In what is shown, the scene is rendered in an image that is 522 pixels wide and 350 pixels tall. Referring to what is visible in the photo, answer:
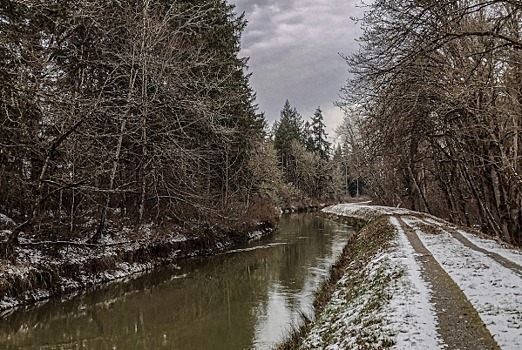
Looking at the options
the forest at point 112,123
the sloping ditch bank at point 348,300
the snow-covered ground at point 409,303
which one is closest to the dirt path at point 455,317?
the snow-covered ground at point 409,303

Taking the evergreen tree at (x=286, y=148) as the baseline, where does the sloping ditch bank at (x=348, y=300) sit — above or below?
below

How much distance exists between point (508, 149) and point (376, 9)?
26.6 feet

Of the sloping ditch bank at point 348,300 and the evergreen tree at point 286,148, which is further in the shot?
the evergreen tree at point 286,148

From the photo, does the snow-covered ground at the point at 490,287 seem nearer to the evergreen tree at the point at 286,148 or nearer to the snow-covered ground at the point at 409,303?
the snow-covered ground at the point at 409,303

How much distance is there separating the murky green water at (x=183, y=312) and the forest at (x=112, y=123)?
3035 millimetres

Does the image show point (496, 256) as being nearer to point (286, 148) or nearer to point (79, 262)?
point (79, 262)

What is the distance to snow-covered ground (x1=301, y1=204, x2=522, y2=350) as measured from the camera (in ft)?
18.2

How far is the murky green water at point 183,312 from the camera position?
29.9 ft

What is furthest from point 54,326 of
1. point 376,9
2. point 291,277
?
point 376,9

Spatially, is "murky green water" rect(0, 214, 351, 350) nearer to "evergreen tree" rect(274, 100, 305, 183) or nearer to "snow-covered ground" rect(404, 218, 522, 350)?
"snow-covered ground" rect(404, 218, 522, 350)

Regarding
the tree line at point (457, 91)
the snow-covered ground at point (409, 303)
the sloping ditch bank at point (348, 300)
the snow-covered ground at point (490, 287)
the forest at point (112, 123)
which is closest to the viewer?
the snow-covered ground at point (490, 287)

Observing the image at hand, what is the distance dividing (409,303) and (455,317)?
0.91 meters

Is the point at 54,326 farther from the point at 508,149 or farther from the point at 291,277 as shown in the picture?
the point at 508,149

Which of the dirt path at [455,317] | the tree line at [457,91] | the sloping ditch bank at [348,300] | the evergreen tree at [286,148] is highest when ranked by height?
the evergreen tree at [286,148]
